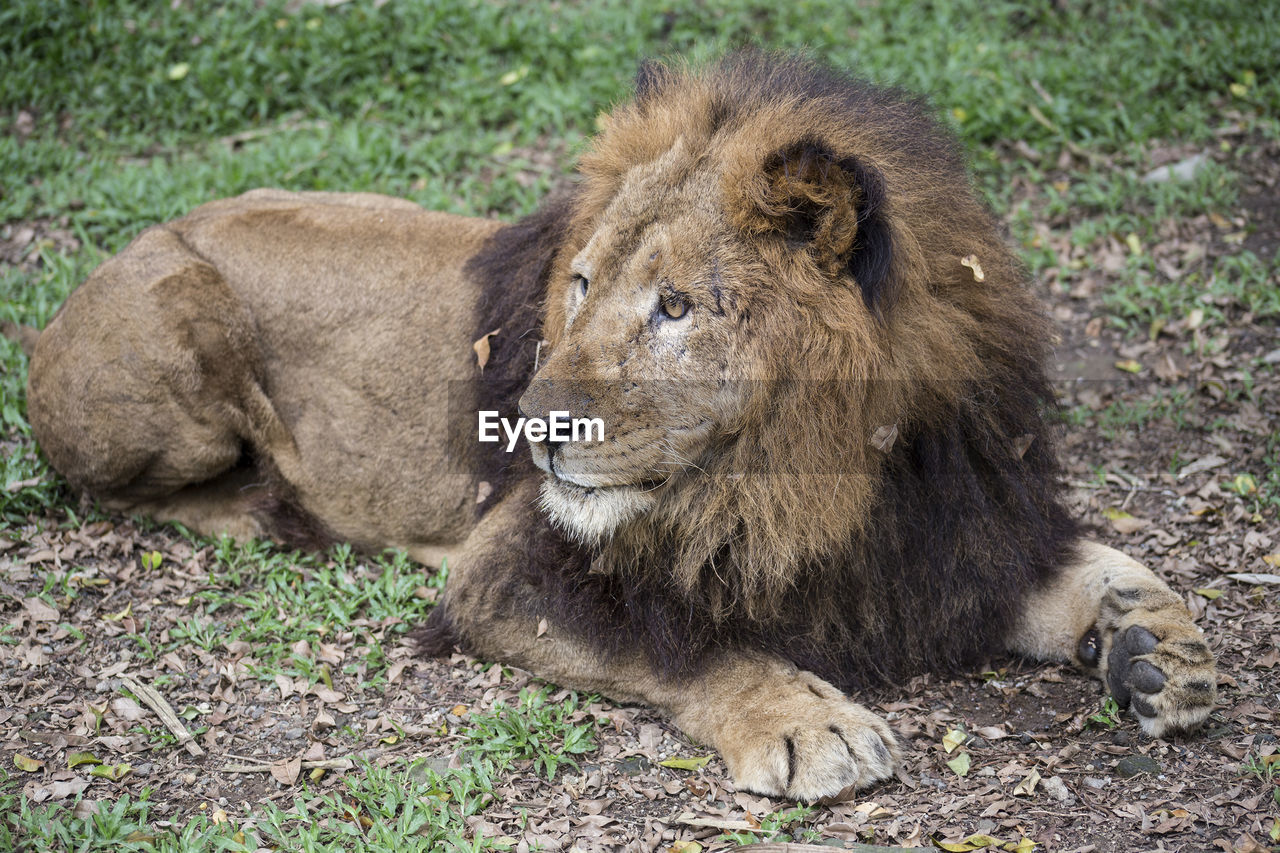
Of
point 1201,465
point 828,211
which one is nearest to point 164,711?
point 828,211

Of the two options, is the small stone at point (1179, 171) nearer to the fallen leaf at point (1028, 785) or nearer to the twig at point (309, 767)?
the fallen leaf at point (1028, 785)

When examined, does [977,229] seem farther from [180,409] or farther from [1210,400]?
[180,409]

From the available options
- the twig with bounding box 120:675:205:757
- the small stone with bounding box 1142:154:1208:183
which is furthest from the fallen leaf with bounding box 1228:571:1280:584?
the twig with bounding box 120:675:205:757

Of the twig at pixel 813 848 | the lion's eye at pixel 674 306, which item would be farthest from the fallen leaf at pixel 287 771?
the lion's eye at pixel 674 306

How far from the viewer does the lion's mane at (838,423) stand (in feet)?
10.2

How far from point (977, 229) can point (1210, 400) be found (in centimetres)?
240

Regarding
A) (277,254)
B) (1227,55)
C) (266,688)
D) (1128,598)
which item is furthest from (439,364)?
(1227,55)

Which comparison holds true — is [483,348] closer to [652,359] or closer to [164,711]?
[652,359]

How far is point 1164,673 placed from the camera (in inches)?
135

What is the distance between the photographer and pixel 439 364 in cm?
445

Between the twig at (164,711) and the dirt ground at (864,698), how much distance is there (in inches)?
1.4

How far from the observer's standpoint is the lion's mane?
10.2 ft

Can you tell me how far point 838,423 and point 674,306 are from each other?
1.78 feet

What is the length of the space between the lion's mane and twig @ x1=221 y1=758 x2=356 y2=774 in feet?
2.43
